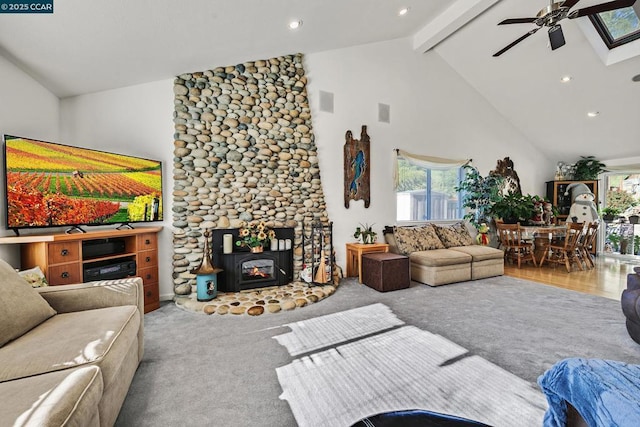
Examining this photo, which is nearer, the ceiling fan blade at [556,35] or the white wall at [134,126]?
the ceiling fan blade at [556,35]

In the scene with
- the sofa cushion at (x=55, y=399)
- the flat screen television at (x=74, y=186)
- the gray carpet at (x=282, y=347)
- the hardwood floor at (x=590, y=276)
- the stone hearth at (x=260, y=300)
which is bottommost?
the gray carpet at (x=282, y=347)

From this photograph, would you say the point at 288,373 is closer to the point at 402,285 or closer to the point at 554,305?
the point at 402,285

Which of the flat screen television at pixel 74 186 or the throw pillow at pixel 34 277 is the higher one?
the flat screen television at pixel 74 186

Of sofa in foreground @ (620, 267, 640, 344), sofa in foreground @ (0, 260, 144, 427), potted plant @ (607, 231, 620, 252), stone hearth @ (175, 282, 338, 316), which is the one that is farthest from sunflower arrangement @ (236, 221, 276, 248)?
potted plant @ (607, 231, 620, 252)

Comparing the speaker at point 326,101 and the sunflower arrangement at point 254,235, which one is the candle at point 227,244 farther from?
the speaker at point 326,101

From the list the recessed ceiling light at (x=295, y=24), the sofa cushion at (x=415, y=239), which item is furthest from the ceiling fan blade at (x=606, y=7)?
the sofa cushion at (x=415, y=239)

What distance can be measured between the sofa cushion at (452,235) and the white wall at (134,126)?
14.5 ft

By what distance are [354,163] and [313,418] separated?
3.70m

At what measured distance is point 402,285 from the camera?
3934mm

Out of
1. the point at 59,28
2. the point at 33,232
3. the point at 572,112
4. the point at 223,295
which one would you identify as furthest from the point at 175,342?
the point at 572,112

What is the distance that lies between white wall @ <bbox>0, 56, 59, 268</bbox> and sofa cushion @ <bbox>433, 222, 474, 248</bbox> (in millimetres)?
5570

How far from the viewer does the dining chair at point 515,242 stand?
17.5ft

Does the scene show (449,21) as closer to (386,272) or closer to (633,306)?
(386,272)

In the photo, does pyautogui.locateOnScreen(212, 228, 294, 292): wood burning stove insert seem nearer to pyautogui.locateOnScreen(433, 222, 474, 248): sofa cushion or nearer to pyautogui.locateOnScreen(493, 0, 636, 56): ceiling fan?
pyautogui.locateOnScreen(433, 222, 474, 248): sofa cushion
